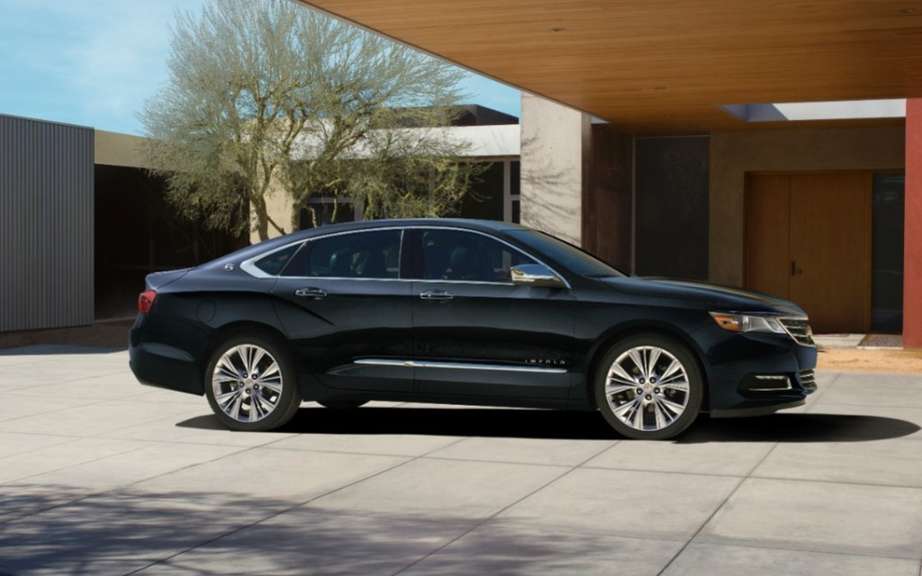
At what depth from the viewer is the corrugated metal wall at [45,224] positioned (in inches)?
888

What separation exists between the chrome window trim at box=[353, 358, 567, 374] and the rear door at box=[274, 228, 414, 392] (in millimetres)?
11

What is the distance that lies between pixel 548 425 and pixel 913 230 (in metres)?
9.63

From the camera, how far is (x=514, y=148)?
27016mm

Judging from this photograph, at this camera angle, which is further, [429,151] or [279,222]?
[279,222]

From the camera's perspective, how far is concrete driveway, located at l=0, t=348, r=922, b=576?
642cm

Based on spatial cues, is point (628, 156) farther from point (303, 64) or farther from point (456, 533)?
point (456, 533)

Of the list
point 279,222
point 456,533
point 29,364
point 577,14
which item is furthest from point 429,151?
point 456,533

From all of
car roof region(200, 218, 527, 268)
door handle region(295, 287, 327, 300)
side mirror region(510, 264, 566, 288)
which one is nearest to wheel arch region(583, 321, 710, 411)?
side mirror region(510, 264, 566, 288)

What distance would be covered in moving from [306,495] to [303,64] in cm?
1869

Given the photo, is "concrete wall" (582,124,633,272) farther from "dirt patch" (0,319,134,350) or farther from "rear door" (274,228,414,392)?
"rear door" (274,228,414,392)

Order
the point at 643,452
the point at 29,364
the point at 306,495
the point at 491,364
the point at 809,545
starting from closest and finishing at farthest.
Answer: the point at 809,545 < the point at 306,495 < the point at 643,452 < the point at 491,364 < the point at 29,364

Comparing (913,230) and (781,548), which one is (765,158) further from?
(781,548)

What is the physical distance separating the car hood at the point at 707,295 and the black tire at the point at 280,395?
2.55m

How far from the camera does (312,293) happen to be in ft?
34.9
